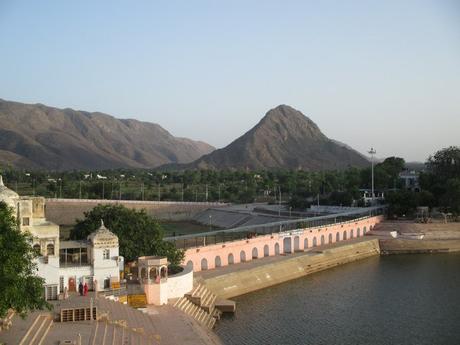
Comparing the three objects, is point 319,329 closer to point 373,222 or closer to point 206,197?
point 373,222

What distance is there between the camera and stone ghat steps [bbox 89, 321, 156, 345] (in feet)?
59.9

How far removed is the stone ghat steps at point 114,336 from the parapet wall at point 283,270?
1165 cm

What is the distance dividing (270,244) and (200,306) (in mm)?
15879

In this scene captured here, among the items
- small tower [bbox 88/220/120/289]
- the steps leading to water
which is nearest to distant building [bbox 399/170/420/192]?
the steps leading to water

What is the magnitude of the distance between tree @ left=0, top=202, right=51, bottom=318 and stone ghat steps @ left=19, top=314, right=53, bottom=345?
855 millimetres

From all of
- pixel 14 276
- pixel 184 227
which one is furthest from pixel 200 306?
pixel 184 227

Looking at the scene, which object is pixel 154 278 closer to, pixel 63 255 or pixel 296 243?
pixel 63 255

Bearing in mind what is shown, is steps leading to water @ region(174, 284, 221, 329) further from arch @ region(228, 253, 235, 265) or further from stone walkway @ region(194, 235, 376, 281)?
arch @ region(228, 253, 235, 265)

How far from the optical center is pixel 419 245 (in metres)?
50.3

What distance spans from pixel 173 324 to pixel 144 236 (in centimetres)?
797

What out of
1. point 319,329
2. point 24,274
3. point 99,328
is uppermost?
point 24,274

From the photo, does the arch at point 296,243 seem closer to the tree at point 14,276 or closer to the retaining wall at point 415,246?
the retaining wall at point 415,246

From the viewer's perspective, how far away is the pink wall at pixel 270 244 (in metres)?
36.2

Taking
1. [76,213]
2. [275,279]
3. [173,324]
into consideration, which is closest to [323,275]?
[275,279]
